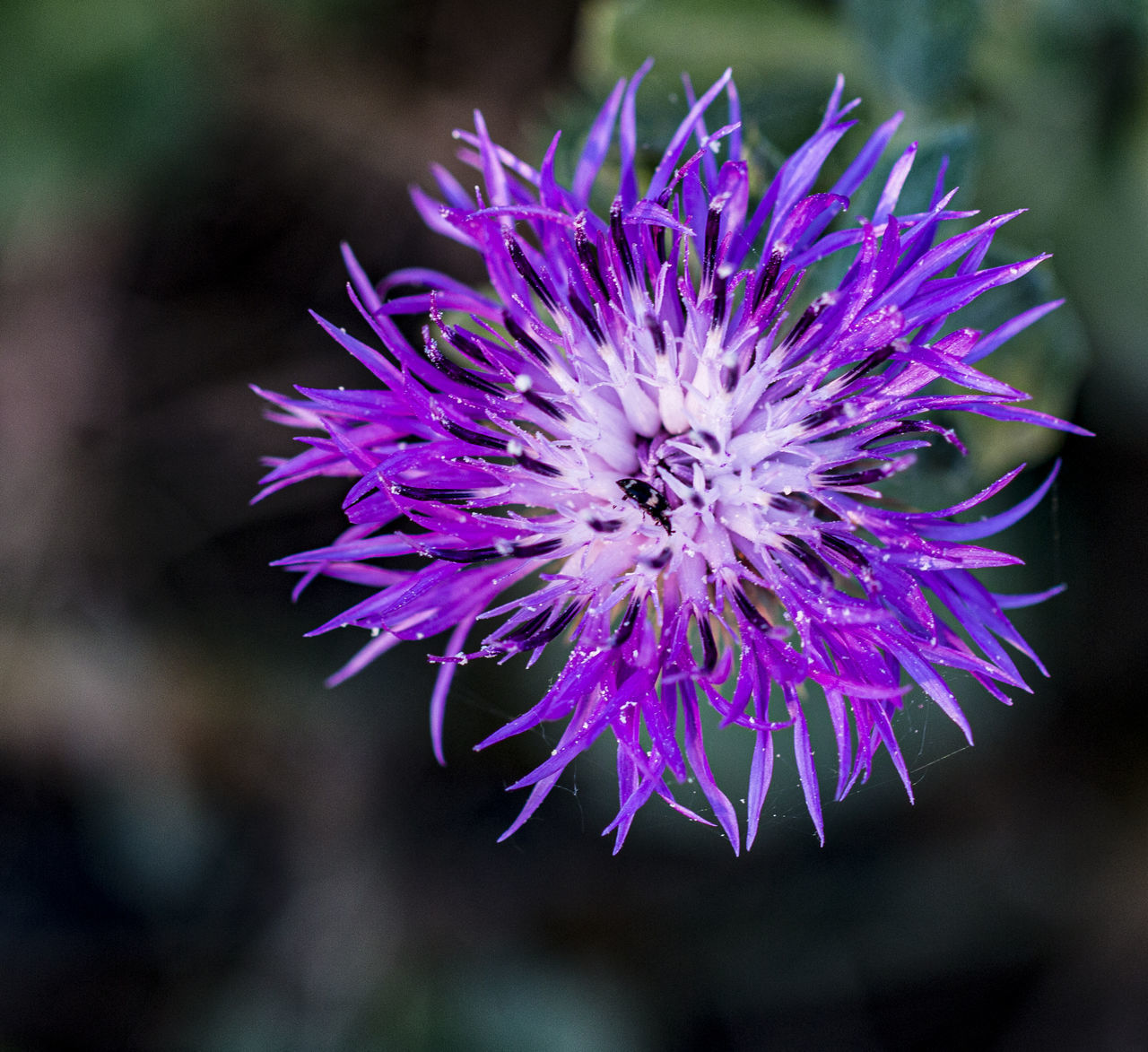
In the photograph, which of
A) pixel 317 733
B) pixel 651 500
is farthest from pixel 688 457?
pixel 317 733

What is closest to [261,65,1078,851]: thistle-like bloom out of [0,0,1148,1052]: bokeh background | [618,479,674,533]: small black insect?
[618,479,674,533]: small black insect

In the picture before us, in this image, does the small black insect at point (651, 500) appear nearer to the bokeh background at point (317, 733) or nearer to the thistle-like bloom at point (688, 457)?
the thistle-like bloom at point (688, 457)

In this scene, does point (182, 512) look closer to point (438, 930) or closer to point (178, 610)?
point (178, 610)

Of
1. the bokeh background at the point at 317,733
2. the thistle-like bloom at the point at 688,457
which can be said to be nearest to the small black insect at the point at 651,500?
the thistle-like bloom at the point at 688,457

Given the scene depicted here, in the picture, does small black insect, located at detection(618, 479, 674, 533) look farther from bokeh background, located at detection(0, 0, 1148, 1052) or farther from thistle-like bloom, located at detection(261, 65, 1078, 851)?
bokeh background, located at detection(0, 0, 1148, 1052)

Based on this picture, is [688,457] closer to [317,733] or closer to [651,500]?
[651,500]

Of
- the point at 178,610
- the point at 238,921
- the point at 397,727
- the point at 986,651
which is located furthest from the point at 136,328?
the point at 986,651

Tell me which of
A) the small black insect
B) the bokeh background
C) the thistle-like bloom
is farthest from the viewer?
the bokeh background

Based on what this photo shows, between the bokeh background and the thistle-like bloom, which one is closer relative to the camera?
the thistle-like bloom

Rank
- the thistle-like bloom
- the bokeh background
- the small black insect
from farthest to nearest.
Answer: the bokeh background < the small black insect < the thistle-like bloom
